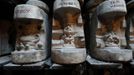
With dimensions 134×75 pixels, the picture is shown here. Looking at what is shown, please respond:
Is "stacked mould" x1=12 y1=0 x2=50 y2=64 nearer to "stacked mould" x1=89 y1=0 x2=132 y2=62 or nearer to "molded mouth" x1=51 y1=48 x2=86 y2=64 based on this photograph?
"molded mouth" x1=51 y1=48 x2=86 y2=64

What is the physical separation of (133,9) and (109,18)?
21cm

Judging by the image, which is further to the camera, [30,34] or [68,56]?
[30,34]

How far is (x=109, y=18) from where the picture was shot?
0.86 metres

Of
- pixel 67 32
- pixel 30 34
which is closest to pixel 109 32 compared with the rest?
pixel 67 32

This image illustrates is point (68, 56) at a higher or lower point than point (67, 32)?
lower

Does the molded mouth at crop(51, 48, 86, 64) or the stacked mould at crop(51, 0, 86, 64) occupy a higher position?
the stacked mould at crop(51, 0, 86, 64)

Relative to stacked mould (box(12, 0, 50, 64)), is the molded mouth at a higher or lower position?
lower

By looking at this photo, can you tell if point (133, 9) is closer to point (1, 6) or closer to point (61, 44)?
point (61, 44)

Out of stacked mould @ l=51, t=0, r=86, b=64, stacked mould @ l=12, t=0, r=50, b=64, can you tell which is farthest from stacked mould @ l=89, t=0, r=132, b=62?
stacked mould @ l=12, t=0, r=50, b=64

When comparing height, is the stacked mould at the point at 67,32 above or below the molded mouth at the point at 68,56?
above

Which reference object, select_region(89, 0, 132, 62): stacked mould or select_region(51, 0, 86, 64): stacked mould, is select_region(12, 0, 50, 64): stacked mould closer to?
select_region(51, 0, 86, 64): stacked mould

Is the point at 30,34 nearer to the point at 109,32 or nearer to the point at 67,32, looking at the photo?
the point at 67,32

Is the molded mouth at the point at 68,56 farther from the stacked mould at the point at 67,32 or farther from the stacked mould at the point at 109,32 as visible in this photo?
the stacked mould at the point at 109,32

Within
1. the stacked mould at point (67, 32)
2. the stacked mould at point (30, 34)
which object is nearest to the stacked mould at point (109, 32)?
the stacked mould at point (67, 32)
